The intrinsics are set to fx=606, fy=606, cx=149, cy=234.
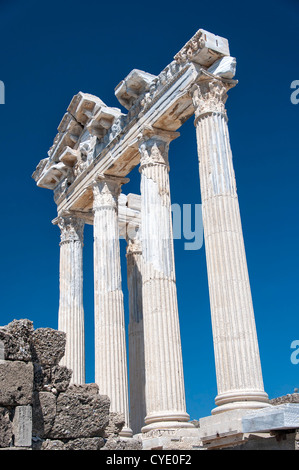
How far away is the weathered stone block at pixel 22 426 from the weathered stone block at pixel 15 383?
0.13 meters

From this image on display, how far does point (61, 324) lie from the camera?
26.7 meters

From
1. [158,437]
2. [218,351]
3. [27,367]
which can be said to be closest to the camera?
[27,367]

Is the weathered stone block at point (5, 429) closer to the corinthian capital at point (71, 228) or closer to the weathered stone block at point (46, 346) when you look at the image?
the weathered stone block at point (46, 346)

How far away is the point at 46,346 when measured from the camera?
36.6 feet

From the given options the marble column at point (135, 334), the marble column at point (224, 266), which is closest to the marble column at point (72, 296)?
the marble column at point (135, 334)

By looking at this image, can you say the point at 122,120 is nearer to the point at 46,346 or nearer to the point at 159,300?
the point at 159,300

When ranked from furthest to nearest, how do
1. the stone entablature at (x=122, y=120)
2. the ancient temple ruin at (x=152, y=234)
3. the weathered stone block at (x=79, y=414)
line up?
the stone entablature at (x=122, y=120), the ancient temple ruin at (x=152, y=234), the weathered stone block at (x=79, y=414)

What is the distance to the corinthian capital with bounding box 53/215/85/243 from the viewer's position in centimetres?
2825

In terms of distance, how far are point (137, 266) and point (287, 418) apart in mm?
18318

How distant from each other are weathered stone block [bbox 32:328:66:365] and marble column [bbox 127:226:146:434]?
1647 centimetres

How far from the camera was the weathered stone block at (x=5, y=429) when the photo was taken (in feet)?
31.1

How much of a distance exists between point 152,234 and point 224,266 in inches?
167

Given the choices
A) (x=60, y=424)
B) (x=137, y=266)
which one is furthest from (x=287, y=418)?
(x=137, y=266)
